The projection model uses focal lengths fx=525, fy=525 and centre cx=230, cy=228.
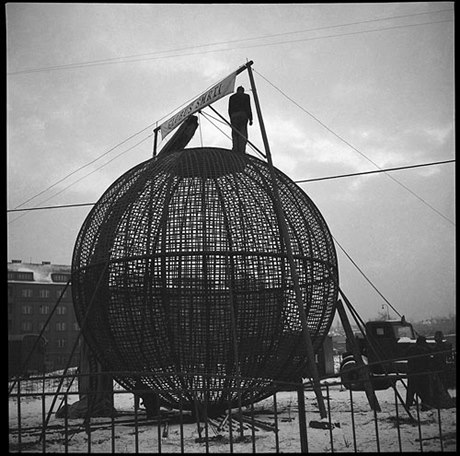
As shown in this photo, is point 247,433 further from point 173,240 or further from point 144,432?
point 173,240

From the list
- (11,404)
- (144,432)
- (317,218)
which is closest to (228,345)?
(144,432)

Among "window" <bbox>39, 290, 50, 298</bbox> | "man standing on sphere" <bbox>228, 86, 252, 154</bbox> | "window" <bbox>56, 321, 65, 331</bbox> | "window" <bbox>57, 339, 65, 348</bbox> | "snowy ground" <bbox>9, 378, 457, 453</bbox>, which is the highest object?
"man standing on sphere" <bbox>228, 86, 252, 154</bbox>

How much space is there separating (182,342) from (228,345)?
0.63 m

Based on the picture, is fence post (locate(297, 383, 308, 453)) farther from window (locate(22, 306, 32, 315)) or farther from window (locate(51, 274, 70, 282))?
window (locate(51, 274, 70, 282))

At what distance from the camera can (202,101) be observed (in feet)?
29.7

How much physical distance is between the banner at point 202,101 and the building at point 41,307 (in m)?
27.9

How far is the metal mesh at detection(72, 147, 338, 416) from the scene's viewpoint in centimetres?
719

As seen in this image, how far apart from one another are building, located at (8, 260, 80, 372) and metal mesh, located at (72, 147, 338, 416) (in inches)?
1147

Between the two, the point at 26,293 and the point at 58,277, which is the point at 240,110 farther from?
the point at 58,277

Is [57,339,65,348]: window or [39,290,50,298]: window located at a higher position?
[39,290,50,298]: window

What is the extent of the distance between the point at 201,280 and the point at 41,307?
35740 mm

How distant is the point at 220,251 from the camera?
7305 millimetres

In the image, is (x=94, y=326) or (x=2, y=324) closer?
(x=2, y=324)

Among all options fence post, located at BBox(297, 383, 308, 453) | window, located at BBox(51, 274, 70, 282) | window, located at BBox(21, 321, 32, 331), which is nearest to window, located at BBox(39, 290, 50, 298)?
window, located at BBox(51, 274, 70, 282)
